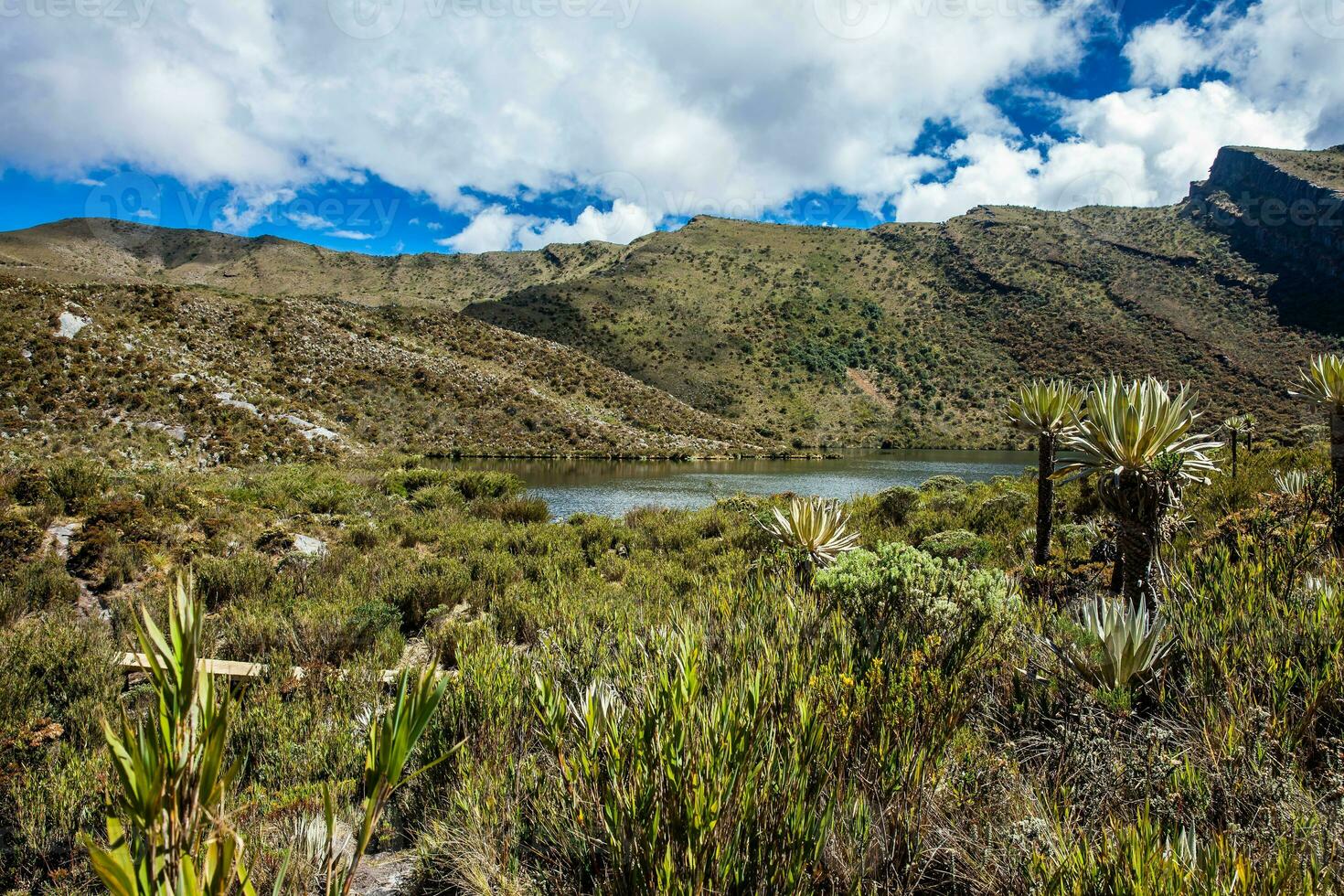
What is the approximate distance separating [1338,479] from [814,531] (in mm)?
4909

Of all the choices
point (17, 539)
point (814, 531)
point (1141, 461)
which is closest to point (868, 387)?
point (814, 531)

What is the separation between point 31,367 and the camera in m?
20.7

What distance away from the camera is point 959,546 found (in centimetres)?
867

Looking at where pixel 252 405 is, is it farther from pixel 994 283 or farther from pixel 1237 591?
pixel 994 283

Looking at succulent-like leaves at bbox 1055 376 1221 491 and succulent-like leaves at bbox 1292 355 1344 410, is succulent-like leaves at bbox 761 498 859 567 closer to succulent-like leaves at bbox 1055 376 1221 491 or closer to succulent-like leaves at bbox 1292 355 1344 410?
succulent-like leaves at bbox 1055 376 1221 491

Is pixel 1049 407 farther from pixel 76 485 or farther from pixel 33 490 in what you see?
pixel 33 490

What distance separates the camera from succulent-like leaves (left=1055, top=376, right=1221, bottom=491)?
4.76 meters

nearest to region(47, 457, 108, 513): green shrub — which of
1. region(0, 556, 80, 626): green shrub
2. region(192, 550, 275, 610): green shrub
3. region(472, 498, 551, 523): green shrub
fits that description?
region(0, 556, 80, 626): green shrub

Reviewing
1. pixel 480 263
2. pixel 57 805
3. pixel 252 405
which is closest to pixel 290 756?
pixel 57 805

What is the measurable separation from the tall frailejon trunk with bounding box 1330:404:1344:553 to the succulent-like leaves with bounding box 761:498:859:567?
3992mm

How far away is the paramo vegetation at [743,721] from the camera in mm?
1695

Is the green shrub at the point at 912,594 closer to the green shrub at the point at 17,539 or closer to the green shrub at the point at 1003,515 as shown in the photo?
the green shrub at the point at 1003,515

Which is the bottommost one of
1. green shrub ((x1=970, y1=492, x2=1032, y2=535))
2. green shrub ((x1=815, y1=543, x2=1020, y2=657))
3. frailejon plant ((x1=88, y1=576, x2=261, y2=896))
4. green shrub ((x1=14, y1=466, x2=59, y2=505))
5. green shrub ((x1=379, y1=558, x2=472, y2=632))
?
green shrub ((x1=379, y1=558, x2=472, y2=632))

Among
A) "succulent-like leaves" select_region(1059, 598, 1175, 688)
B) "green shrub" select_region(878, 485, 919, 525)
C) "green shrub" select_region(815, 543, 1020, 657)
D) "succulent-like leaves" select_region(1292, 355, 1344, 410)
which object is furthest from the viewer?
"green shrub" select_region(878, 485, 919, 525)
